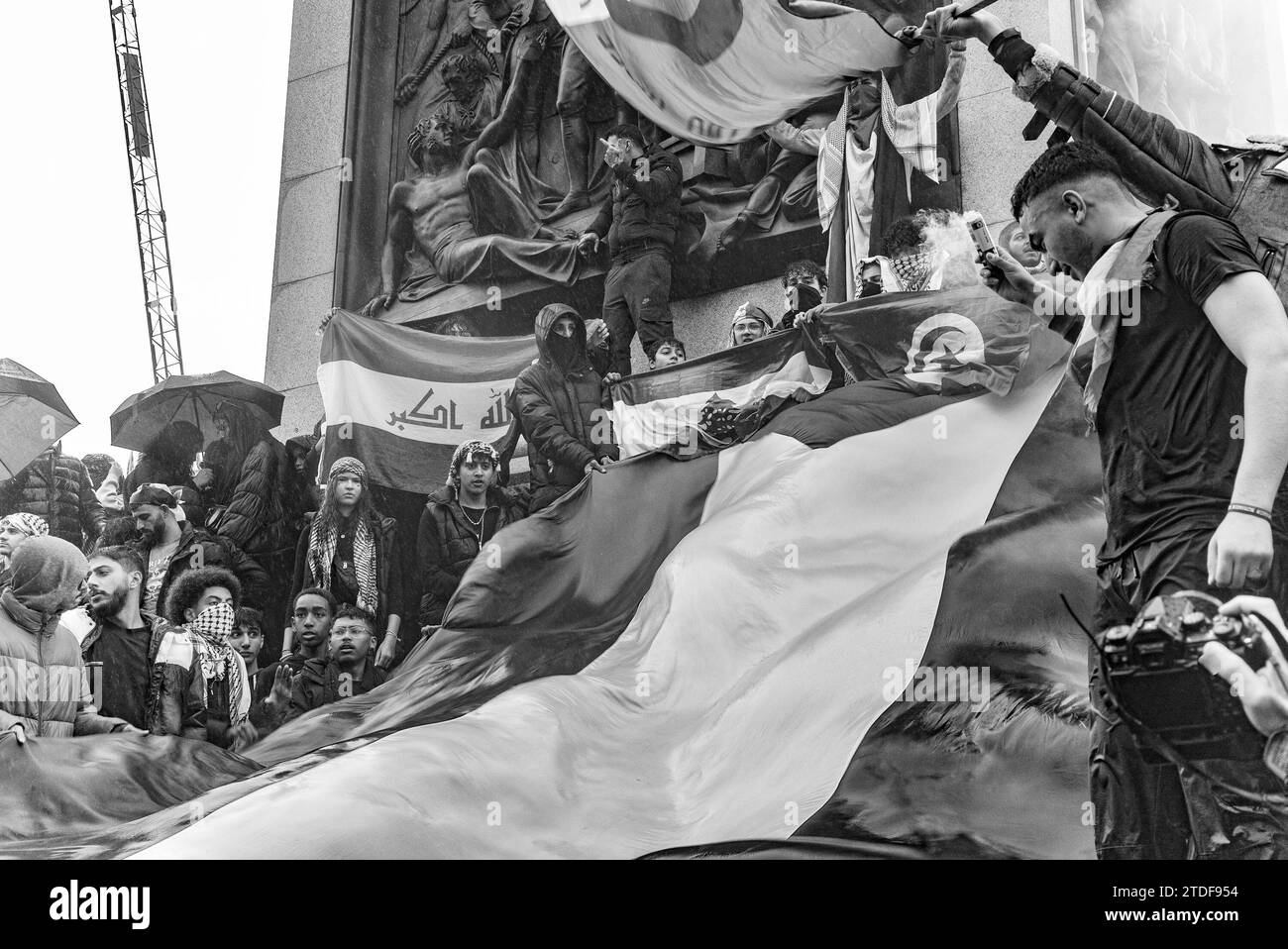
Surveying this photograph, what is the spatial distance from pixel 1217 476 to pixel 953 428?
1.69 meters

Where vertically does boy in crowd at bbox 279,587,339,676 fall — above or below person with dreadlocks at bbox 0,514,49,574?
below

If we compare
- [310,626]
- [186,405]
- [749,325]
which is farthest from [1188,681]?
[186,405]

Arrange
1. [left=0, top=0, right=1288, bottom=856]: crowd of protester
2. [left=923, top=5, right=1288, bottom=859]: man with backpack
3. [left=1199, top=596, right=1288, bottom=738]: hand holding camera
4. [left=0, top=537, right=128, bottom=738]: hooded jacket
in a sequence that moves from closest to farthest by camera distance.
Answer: [left=1199, top=596, right=1288, bottom=738]: hand holding camera, [left=923, top=5, right=1288, bottom=859]: man with backpack, [left=0, top=0, right=1288, bottom=856]: crowd of protester, [left=0, top=537, right=128, bottom=738]: hooded jacket

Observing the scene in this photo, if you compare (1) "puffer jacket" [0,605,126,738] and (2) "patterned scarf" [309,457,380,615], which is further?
(2) "patterned scarf" [309,457,380,615]

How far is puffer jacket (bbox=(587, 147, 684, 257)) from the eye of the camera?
11500 mm

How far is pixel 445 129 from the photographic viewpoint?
42.0 ft

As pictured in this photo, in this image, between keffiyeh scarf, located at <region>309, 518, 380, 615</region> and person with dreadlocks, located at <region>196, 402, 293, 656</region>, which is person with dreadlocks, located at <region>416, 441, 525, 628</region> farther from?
person with dreadlocks, located at <region>196, 402, 293, 656</region>

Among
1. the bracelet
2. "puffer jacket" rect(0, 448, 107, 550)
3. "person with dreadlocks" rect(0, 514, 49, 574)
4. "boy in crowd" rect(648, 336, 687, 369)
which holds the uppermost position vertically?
"boy in crowd" rect(648, 336, 687, 369)

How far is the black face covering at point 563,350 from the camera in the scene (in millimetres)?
11266

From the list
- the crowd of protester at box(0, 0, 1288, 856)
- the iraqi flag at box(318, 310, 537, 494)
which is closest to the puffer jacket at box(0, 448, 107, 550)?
the crowd of protester at box(0, 0, 1288, 856)

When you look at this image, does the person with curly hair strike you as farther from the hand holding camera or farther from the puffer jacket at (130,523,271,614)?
the hand holding camera

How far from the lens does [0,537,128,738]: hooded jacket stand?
10.3 meters

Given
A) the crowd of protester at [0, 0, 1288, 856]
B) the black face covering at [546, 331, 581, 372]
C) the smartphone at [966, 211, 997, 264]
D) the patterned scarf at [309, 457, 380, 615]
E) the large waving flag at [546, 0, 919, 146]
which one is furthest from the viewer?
the black face covering at [546, 331, 581, 372]

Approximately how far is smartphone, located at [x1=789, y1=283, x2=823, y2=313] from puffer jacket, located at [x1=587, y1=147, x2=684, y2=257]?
48.8 inches
